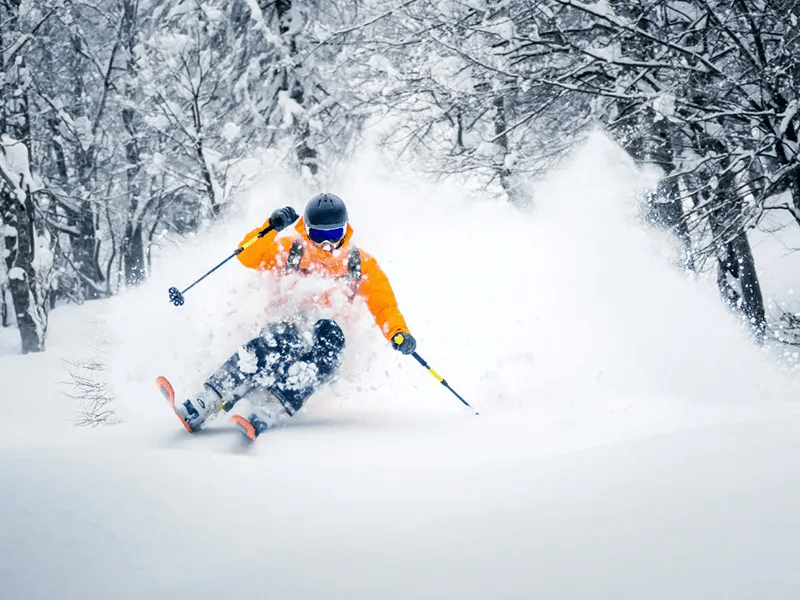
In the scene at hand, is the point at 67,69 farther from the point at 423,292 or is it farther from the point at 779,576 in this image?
the point at 779,576

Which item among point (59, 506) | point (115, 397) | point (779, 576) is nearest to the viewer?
point (779, 576)

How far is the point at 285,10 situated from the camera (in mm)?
11688

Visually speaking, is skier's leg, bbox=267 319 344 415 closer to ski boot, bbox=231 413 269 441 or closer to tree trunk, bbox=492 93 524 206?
ski boot, bbox=231 413 269 441

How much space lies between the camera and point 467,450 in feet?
11.7

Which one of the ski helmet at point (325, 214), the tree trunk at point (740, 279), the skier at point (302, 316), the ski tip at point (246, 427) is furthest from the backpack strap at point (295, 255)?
the tree trunk at point (740, 279)

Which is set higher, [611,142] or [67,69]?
[67,69]

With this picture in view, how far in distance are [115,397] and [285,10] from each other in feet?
28.5

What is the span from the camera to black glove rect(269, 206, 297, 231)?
4.41 metres

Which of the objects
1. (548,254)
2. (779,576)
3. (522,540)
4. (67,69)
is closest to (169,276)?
(548,254)

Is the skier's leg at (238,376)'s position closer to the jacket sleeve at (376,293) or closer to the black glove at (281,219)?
the jacket sleeve at (376,293)

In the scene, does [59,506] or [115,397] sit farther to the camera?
[115,397]

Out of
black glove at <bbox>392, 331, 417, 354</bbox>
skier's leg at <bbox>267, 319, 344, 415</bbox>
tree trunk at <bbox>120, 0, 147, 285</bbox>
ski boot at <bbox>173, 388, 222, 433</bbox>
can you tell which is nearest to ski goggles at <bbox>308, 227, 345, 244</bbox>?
skier's leg at <bbox>267, 319, 344, 415</bbox>

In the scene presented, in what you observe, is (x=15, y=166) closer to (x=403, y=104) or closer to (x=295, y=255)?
(x=403, y=104)

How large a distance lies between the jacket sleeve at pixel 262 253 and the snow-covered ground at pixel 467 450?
245 millimetres
